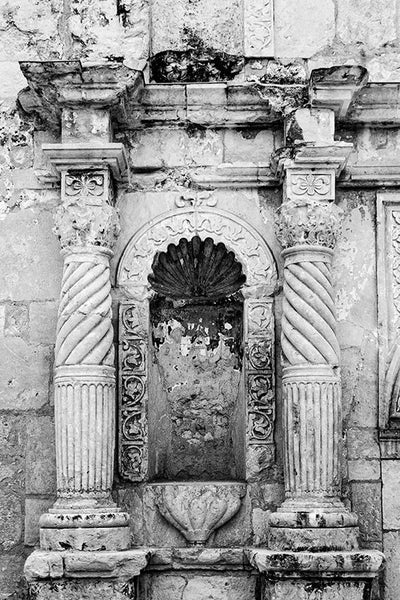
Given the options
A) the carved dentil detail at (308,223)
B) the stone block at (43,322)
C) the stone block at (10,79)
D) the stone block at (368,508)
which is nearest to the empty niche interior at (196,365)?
the carved dentil detail at (308,223)

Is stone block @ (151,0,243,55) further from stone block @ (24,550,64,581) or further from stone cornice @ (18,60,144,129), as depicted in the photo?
stone block @ (24,550,64,581)

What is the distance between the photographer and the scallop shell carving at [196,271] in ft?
23.4

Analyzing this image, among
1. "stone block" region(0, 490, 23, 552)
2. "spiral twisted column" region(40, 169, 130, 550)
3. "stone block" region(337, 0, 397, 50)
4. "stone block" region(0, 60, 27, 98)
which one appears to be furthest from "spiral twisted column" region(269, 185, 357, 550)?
"stone block" region(0, 60, 27, 98)

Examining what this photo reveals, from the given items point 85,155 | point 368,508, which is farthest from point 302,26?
point 368,508

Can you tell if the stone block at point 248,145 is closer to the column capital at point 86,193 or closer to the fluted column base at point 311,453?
the column capital at point 86,193

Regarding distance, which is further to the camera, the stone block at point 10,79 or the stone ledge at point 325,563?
the stone block at point 10,79

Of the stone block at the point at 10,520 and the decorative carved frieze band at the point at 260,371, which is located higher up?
the decorative carved frieze band at the point at 260,371

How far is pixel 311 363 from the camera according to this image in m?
6.53

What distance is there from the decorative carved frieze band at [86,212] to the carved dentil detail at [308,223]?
3.37 feet

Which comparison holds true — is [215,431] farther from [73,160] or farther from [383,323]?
[73,160]

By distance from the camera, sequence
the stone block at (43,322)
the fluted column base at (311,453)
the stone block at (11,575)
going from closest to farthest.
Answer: the fluted column base at (311,453) < the stone block at (11,575) < the stone block at (43,322)

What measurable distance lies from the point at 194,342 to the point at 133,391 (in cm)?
65

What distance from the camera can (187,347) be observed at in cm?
730

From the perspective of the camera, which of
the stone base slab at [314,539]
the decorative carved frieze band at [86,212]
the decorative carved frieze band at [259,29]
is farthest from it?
the decorative carved frieze band at [259,29]
